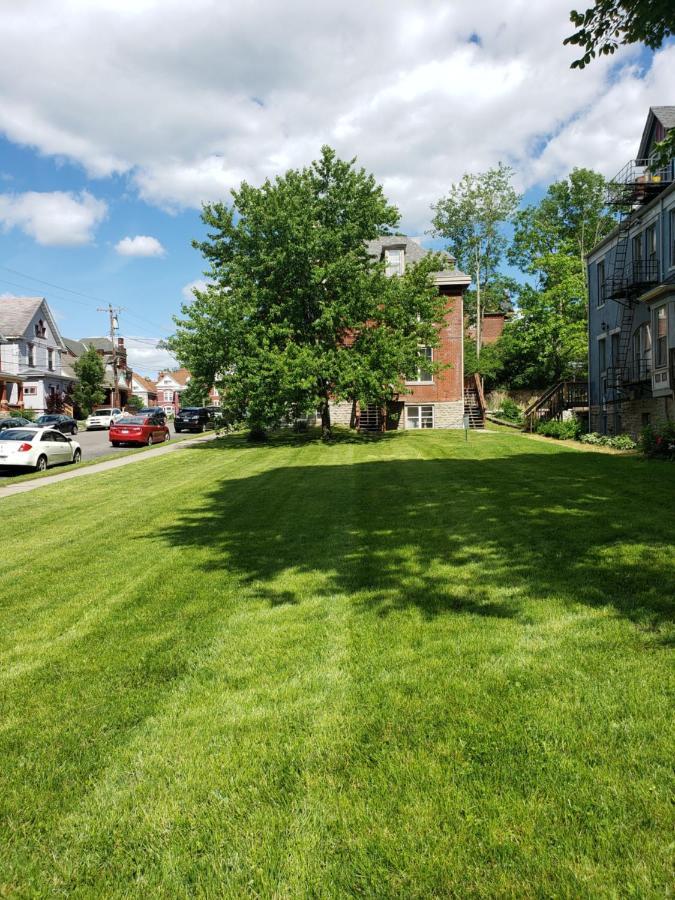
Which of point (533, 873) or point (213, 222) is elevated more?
point (213, 222)

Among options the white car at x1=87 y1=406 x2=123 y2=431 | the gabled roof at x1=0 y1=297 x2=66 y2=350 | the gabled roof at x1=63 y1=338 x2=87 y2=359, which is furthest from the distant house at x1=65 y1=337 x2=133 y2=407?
the white car at x1=87 y1=406 x2=123 y2=431

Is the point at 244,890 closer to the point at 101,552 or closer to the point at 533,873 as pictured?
the point at 533,873

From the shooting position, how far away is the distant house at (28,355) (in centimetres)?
5112

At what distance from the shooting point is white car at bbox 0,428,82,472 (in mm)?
19281

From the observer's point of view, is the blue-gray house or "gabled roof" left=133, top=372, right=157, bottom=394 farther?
"gabled roof" left=133, top=372, right=157, bottom=394

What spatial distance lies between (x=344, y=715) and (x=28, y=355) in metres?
58.1

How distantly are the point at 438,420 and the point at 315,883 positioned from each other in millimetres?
32774

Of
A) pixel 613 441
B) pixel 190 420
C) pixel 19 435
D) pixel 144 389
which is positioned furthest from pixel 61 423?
pixel 144 389

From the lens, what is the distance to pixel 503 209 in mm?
49188

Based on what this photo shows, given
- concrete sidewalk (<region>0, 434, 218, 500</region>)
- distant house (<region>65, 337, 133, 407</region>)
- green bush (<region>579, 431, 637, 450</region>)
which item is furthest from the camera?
distant house (<region>65, 337, 133, 407</region>)

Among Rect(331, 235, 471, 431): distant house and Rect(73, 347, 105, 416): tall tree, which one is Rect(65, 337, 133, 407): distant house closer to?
Rect(73, 347, 105, 416): tall tree

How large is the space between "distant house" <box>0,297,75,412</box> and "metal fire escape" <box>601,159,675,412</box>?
4490 centimetres

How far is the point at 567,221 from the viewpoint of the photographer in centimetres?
4778

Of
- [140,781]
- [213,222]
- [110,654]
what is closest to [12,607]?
[110,654]
